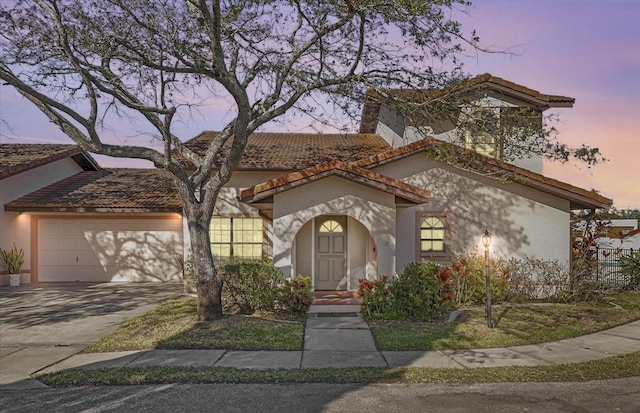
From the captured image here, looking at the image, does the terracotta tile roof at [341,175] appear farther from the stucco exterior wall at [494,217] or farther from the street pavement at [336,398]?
the street pavement at [336,398]

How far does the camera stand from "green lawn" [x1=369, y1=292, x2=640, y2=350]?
28.5ft

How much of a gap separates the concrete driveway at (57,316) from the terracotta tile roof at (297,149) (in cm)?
485

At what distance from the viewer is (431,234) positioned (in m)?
13.9

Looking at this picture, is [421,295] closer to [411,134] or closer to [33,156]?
[411,134]

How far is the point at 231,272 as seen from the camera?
11000 mm

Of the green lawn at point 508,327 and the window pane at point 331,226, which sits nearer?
the green lawn at point 508,327

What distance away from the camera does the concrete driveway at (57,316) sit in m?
7.80

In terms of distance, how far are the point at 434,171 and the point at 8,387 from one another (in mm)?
11244

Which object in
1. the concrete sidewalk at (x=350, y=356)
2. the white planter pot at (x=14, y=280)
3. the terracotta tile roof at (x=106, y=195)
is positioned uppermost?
the terracotta tile roof at (x=106, y=195)

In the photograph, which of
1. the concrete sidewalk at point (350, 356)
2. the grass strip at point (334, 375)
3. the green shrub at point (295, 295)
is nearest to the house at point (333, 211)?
the green shrub at point (295, 295)

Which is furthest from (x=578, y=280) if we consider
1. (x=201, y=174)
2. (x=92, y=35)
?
(x=92, y=35)

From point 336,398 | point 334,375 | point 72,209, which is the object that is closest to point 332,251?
point 334,375

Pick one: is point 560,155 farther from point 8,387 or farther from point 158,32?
point 8,387

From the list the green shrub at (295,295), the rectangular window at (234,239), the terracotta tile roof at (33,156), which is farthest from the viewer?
the terracotta tile roof at (33,156)
